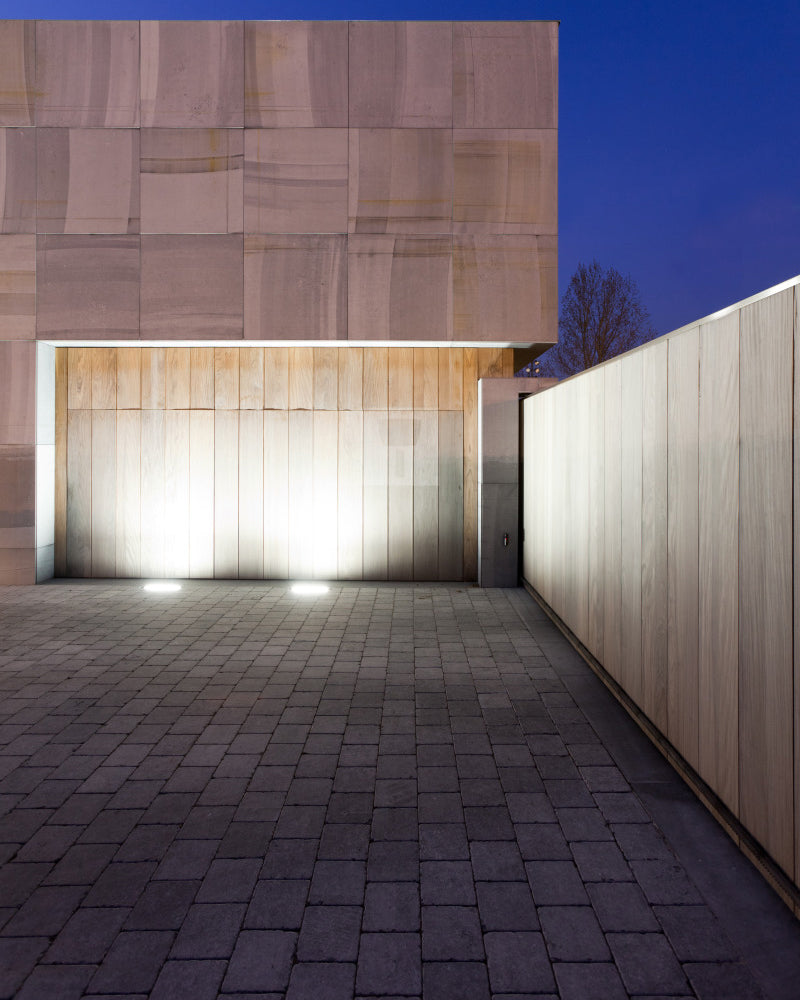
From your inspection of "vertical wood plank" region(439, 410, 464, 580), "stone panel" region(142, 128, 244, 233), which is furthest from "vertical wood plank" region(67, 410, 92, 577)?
"vertical wood plank" region(439, 410, 464, 580)

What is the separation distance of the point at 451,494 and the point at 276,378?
2.92m

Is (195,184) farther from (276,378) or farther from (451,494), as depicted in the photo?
(451,494)

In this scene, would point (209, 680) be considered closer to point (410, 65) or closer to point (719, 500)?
point (719, 500)

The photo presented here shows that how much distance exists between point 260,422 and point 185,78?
451 cm

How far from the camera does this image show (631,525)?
4.59m

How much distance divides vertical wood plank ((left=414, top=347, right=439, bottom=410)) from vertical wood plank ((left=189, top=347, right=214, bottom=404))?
2.86 meters

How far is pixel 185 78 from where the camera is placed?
893 centimetres

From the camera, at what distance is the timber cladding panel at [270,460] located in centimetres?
954

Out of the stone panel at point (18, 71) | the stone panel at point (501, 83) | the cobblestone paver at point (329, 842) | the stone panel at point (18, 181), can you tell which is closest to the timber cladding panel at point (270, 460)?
the stone panel at point (18, 181)

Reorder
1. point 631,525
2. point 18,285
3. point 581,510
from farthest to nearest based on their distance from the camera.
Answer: point 18,285
point 581,510
point 631,525

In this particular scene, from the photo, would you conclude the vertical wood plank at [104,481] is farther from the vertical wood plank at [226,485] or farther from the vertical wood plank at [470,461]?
the vertical wood plank at [470,461]

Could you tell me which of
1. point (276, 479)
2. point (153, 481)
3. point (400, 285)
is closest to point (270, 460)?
point (276, 479)

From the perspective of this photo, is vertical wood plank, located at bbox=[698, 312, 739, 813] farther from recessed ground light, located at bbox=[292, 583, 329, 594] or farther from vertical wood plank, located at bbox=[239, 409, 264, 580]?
vertical wood plank, located at bbox=[239, 409, 264, 580]

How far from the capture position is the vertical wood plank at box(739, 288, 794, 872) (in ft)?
8.46
